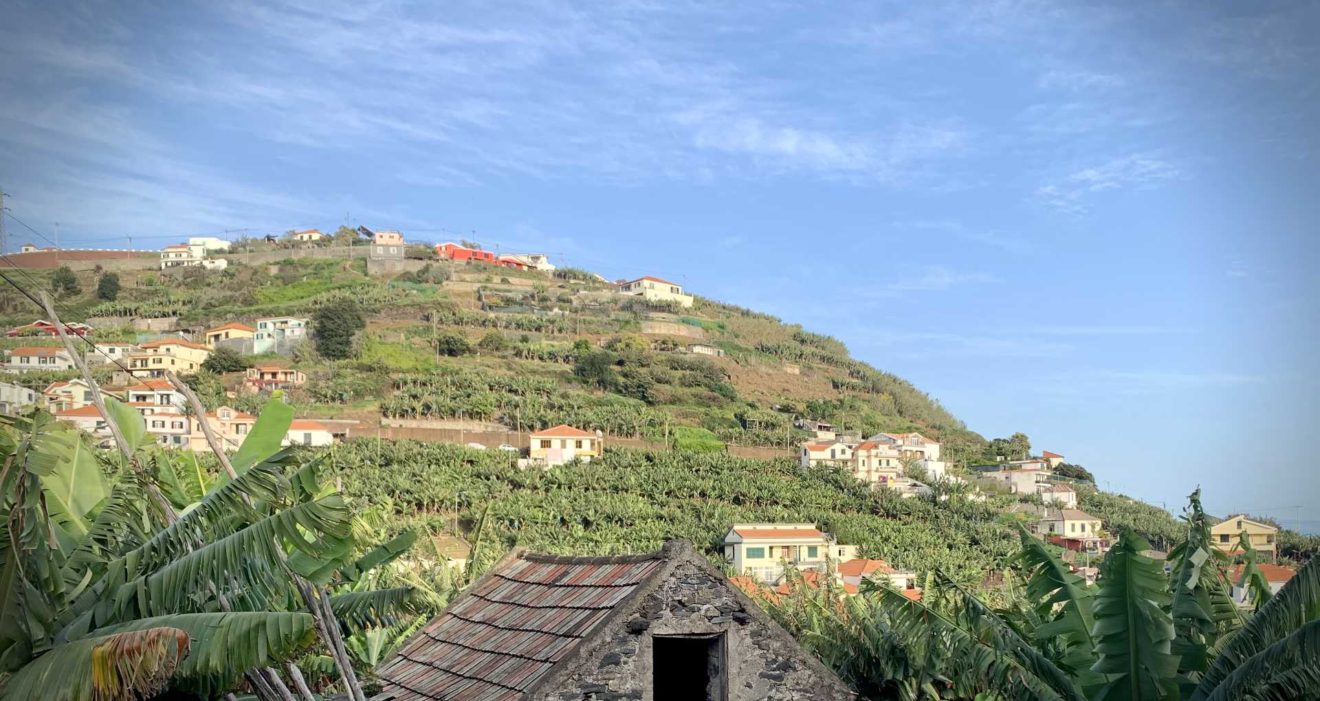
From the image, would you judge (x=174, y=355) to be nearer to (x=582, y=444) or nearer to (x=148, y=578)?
(x=582, y=444)

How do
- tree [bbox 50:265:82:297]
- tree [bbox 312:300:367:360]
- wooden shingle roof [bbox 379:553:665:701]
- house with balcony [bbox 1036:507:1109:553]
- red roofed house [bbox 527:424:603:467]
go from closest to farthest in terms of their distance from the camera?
wooden shingle roof [bbox 379:553:665:701] < house with balcony [bbox 1036:507:1109:553] < red roofed house [bbox 527:424:603:467] < tree [bbox 312:300:367:360] < tree [bbox 50:265:82:297]

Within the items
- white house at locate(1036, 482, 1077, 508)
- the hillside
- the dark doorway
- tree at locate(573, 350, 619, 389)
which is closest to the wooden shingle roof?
the dark doorway

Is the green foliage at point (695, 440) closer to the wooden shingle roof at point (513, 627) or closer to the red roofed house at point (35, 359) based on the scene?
the red roofed house at point (35, 359)

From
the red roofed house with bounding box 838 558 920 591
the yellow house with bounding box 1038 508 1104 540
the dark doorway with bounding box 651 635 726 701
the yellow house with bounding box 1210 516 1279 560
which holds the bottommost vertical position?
the red roofed house with bounding box 838 558 920 591

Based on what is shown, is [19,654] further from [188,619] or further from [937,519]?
[937,519]

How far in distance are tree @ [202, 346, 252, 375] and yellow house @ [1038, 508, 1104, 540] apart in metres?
52.6

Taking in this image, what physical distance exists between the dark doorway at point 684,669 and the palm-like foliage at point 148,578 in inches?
101

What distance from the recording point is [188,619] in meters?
6.70

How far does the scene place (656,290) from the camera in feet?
393

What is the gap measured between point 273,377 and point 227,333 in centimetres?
947

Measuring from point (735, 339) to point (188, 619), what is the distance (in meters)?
105

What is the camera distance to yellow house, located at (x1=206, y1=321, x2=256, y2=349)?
298 ft

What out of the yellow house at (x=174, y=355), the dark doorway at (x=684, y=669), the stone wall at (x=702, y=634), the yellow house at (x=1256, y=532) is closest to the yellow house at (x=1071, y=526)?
the yellow house at (x=1256, y=532)

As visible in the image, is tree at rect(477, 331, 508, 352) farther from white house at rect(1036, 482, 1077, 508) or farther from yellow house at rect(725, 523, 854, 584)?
yellow house at rect(725, 523, 854, 584)
